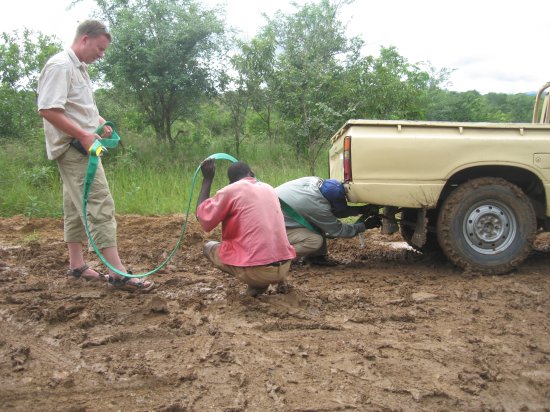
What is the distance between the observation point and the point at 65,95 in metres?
3.84

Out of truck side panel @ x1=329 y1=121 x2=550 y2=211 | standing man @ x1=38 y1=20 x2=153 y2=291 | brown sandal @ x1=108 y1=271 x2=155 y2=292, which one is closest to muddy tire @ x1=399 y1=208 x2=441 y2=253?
truck side panel @ x1=329 y1=121 x2=550 y2=211

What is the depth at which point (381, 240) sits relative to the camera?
21.9ft

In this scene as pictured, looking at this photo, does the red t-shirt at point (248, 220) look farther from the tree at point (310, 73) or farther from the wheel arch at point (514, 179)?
the tree at point (310, 73)

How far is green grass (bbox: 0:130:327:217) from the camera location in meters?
8.27

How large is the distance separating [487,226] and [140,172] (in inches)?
270

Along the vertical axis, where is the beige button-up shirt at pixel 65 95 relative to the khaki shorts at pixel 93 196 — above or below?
above

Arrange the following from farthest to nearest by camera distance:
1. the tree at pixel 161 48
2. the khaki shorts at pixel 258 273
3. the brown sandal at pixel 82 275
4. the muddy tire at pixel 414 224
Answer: the tree at pixel 161 48
the muddy tire at pixel 414 224
the brown sandal at pixel 82 275
the khaki shorts at pixel 258 273

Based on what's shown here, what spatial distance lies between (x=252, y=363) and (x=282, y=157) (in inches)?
358

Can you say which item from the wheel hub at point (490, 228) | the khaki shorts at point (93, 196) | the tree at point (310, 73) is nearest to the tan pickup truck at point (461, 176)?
the wheel hub at point (490, 228)

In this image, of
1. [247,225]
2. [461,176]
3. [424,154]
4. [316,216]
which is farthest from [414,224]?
[247,225]

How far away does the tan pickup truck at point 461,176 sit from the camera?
4.62 metres

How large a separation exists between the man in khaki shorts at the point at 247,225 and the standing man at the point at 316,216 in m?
1.07

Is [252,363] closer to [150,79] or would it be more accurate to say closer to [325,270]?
[325,270]

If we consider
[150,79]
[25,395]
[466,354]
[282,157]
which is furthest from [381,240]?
[150,79]
